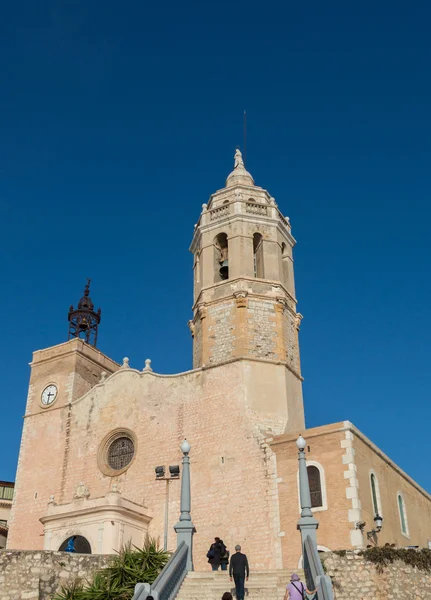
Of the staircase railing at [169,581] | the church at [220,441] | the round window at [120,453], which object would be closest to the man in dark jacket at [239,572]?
the staircase railing at [169,581]

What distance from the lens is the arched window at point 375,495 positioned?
24.0m

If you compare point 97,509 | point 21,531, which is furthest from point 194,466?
point 21,531

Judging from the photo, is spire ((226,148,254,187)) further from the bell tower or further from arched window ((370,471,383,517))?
arched window ((370,471,383,517))

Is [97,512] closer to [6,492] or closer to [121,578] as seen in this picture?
[121,578]

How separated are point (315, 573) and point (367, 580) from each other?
9.93 ft

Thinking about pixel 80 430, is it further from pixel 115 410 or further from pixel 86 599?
pixel 86 599

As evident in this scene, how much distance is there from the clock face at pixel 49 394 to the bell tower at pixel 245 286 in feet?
25.0

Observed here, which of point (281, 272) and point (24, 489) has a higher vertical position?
point (281, 272)

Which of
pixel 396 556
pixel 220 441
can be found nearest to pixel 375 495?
pixel 220 441

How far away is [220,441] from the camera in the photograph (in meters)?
25.9

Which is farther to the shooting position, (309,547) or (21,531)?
(21,531)

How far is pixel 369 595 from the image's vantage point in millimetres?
17250

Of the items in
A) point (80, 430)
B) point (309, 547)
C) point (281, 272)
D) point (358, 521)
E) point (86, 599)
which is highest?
point (281, 272)

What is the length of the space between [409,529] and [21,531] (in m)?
16.6
